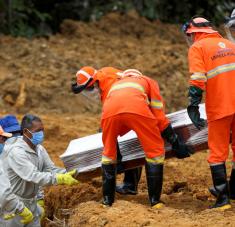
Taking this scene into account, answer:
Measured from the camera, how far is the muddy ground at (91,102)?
309 inches

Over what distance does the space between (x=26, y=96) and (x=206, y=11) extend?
7.20 metres

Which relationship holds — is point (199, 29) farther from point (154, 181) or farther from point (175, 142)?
point (154, 181)

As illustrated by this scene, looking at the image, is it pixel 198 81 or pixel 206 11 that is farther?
pixel 206 11

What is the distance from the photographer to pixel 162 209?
25.9ft

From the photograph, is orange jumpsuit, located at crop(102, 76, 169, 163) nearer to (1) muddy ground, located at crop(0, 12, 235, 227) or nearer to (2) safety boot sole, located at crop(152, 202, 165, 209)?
(2) safety boot sole, located at crop(152, 202, 165, 209)

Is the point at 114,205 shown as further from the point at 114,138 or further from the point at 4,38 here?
the point at 4,38

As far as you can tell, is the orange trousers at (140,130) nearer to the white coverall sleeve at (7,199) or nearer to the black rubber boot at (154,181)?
the black rubber boot at (154,181)

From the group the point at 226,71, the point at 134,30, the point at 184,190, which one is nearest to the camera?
the point at 226,71

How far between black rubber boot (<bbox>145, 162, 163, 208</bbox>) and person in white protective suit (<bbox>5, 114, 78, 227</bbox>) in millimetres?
857

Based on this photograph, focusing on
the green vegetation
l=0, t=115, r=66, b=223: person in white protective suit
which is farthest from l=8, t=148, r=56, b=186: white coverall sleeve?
the green vegetation

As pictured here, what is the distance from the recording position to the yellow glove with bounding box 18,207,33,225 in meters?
7.63

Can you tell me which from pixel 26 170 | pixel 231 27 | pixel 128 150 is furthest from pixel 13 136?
pixel 231 27

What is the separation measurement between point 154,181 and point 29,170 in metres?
1.40

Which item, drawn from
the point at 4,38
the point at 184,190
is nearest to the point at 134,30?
the point at 4,38
